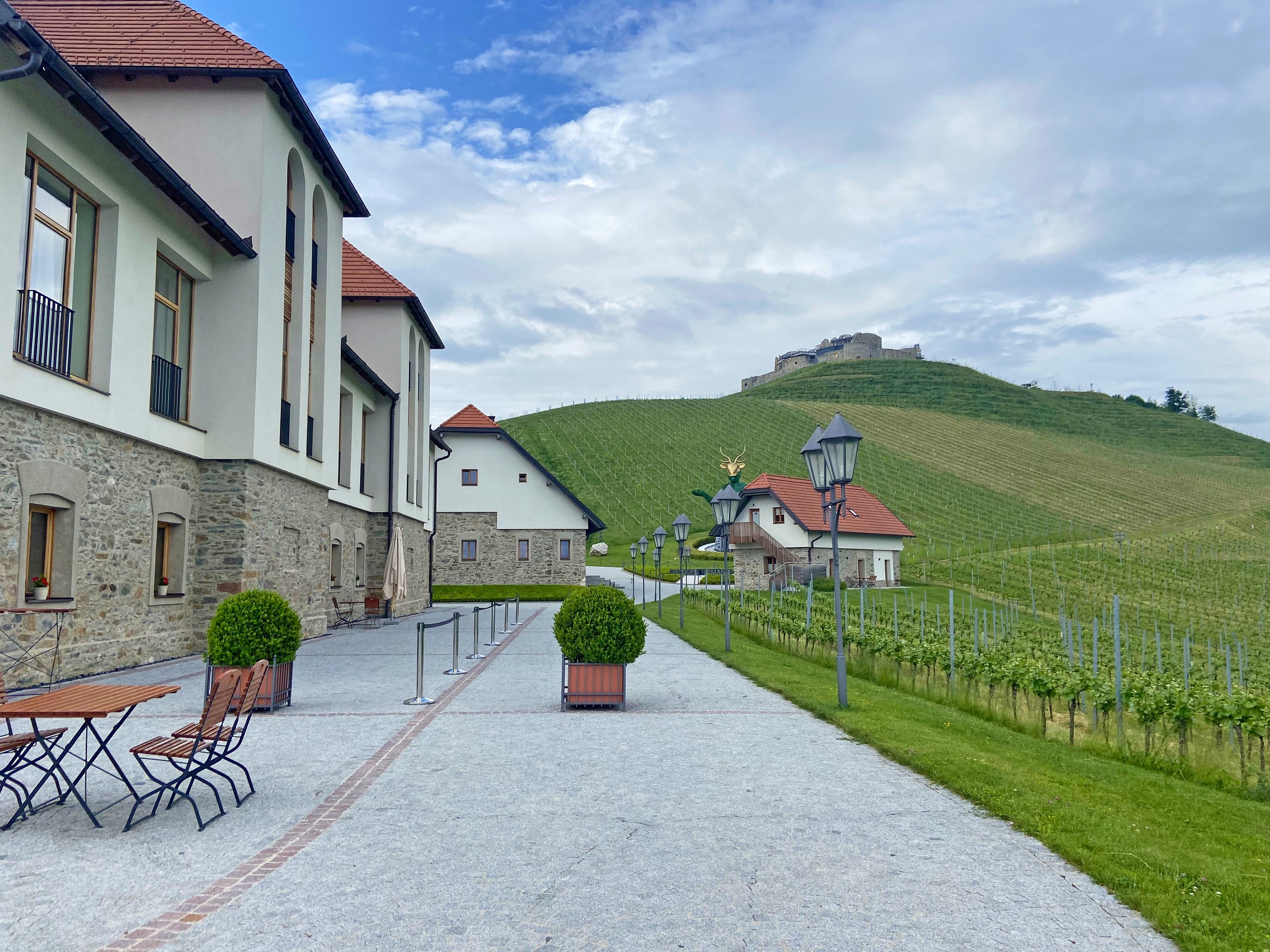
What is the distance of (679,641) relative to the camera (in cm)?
2023

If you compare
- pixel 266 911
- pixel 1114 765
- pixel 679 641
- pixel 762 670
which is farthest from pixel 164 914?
pixel 679 641

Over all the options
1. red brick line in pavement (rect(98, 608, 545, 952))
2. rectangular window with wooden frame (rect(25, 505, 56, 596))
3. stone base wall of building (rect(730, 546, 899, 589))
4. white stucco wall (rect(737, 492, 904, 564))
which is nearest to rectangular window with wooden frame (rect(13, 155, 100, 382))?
rectangular window with wooden frame (rect(25, 505, 56, 596))

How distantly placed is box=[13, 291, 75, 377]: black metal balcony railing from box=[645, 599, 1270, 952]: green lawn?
10.3 m

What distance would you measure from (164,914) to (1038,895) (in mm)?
4088

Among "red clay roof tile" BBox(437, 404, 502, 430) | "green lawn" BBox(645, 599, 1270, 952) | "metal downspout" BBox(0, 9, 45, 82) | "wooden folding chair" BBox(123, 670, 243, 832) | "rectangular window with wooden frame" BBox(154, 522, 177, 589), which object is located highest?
"red clay roof tile" BBox(437, 404, 502, 430)

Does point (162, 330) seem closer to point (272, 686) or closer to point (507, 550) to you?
point (272, 686)

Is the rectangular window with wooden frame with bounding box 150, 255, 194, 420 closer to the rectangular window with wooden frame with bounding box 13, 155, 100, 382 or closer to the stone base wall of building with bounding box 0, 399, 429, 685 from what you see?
the stone base wall of building with bounding box 0, 399, 429, 685

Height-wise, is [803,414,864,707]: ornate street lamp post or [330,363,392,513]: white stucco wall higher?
[330,363,392,513]: white stucco wall

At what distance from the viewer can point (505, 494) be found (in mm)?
44688

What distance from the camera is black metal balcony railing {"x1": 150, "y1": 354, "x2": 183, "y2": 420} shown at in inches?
563

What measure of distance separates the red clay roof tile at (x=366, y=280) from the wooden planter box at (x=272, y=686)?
1957 cm

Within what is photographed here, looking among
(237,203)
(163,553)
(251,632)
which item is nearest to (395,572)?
(163,553)

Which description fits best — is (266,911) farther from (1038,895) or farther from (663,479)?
(663,479)

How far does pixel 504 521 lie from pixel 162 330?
98.4 ft
